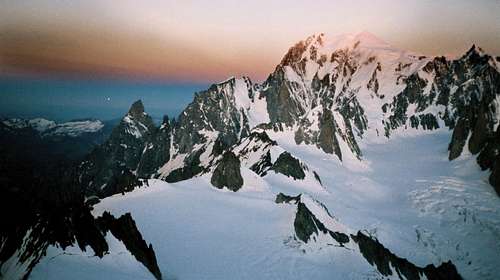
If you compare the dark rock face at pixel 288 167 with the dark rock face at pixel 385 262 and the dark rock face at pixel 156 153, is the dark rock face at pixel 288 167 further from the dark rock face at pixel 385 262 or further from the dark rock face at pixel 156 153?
the dark rock face at pixel 156 153

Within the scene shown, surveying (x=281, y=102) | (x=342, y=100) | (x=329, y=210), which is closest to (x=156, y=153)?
(x=281, y=102)

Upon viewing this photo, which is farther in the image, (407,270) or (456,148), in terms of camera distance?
(456,148)

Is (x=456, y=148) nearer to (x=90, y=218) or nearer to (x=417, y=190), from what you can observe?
(x=417, y=190)

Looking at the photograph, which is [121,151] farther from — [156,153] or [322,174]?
[322,174]

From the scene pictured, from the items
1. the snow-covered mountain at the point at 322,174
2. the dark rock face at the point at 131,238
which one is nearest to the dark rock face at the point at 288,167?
the snow-covered mountain at the point at 322,174

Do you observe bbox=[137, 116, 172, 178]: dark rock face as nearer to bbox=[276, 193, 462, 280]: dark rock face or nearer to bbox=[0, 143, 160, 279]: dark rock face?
bbox=[276, 193, 462, 280]: dark rock face

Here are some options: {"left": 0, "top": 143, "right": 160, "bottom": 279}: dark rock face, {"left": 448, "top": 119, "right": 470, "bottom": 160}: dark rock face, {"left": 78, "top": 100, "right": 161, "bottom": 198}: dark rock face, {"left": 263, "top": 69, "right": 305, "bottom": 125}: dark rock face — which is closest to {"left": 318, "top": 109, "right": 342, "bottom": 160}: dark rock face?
{"left": 448, "top": 119, "right": 470, "bottom": 160}: dark rock face

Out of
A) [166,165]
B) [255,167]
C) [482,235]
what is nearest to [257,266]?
[255,167]
